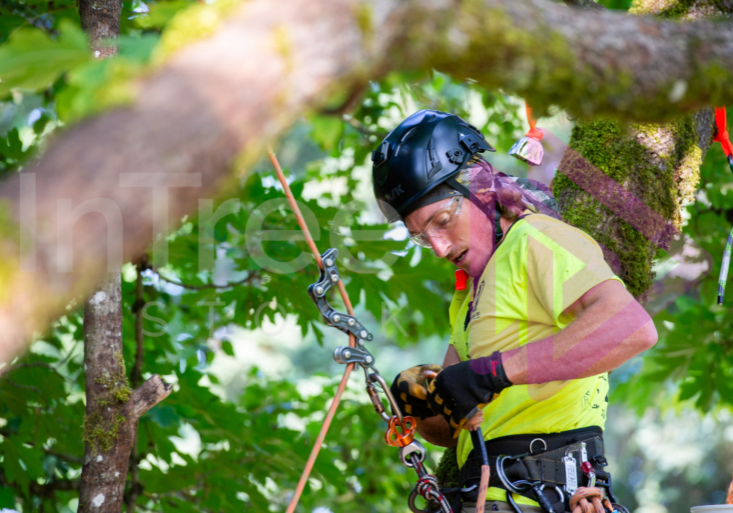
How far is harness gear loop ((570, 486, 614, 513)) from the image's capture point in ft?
6.84

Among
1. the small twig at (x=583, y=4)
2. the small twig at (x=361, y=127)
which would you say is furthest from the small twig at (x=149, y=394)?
the small twig at (x=361, y=127)

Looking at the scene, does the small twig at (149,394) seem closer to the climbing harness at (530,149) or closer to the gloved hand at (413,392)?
the gloved hand at (413,392)

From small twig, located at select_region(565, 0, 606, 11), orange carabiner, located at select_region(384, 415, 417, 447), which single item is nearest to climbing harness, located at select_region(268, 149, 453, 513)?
orange carabiner, located at select_region(384, 415, 417, 447)

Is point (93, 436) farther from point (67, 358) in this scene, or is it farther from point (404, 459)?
point (67, 358)

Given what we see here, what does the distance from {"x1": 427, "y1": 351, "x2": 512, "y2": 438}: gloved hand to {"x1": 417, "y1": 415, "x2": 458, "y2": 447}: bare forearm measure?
1.42 feet

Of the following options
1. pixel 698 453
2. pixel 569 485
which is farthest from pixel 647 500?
pixel 569 485

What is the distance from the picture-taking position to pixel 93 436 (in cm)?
218

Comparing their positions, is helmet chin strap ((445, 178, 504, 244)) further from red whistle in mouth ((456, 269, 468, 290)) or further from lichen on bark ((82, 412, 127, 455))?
lichen on bark ((82, 412, 127, 455))

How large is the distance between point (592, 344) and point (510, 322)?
0.34 m

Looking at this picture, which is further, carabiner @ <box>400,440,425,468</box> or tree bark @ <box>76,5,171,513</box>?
carabiner @ <box>400,440,425,468</box>

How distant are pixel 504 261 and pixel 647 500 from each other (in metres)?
19.7

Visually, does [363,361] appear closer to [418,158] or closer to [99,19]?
[418,158]

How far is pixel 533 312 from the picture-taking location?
7.21ft

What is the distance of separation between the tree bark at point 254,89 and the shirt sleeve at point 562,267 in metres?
0.87
